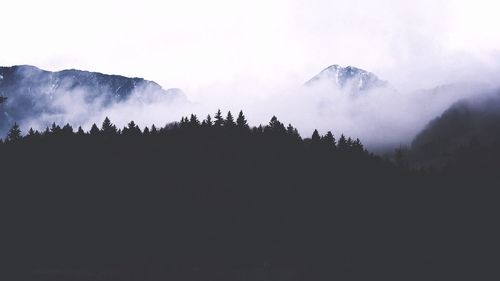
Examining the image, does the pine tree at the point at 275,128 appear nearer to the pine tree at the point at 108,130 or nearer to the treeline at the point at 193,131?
the treeline at the point at 193,131

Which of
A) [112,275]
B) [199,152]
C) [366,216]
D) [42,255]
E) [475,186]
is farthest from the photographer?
[475,186]

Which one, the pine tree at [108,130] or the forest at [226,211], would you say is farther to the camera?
the pine tree at [108,130]

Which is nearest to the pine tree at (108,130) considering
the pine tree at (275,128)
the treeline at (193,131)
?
the treeline at (193,131)

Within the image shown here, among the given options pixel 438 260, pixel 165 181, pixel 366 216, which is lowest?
pixel 438 260

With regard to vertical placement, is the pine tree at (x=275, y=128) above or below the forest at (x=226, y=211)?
above

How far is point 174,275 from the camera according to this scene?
115 meters

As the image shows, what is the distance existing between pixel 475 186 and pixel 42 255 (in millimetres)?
117806

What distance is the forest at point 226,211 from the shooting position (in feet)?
398

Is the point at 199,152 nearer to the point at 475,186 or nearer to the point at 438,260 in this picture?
the point at 438,260

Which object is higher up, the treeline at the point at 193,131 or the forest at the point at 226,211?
the treeline at the point at 193,131

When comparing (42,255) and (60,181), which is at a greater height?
(60,181)

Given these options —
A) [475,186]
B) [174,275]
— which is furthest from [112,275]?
[475,186]

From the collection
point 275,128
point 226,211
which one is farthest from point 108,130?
point 226,211

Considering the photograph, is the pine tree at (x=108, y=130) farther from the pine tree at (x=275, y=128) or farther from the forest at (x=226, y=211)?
the pine tree at (x=275, y=128)
